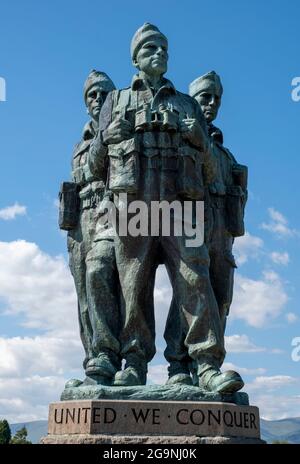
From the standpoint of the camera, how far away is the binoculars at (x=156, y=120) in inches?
330

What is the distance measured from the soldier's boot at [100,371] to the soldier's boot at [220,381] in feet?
3.46

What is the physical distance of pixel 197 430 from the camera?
23.9 ft

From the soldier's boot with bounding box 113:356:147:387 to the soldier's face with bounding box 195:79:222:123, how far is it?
12.9 feet

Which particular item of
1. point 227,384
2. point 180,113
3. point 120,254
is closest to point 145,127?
point 180,113

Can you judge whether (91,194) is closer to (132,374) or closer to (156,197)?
(156,197)

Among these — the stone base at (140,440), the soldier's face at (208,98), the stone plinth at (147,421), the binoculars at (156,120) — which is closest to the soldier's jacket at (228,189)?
the soldier's face at (208,98)

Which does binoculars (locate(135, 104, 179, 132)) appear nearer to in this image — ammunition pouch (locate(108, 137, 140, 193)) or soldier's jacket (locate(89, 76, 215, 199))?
soldier's jacket (locate(89, 76, 215, 199))

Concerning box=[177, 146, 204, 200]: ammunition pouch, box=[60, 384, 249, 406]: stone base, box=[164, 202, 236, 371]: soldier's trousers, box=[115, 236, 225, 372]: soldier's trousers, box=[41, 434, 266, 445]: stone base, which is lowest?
box=[41, 434, 266, 445]: stone base

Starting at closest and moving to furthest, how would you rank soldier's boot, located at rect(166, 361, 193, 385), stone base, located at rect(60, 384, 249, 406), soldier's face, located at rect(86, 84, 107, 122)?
stone base, located at rect(60, 384, 249, 406) < soldier's boot, located at rect(166, 361, 193, 385) < soldier's face, located at rect(86, 84, 107, 122)

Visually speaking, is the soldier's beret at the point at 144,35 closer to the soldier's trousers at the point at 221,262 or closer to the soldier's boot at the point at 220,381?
the soldier's trousers at the point at 221,262

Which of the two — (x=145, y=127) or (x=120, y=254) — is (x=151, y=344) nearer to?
(x=120, y=254)

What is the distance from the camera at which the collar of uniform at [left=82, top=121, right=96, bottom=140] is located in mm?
9969

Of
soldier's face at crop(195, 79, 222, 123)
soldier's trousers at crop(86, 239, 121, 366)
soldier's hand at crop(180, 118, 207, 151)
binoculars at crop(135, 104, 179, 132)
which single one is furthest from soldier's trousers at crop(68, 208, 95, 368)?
soldier's face at crop(195, 79, 222, 123)
